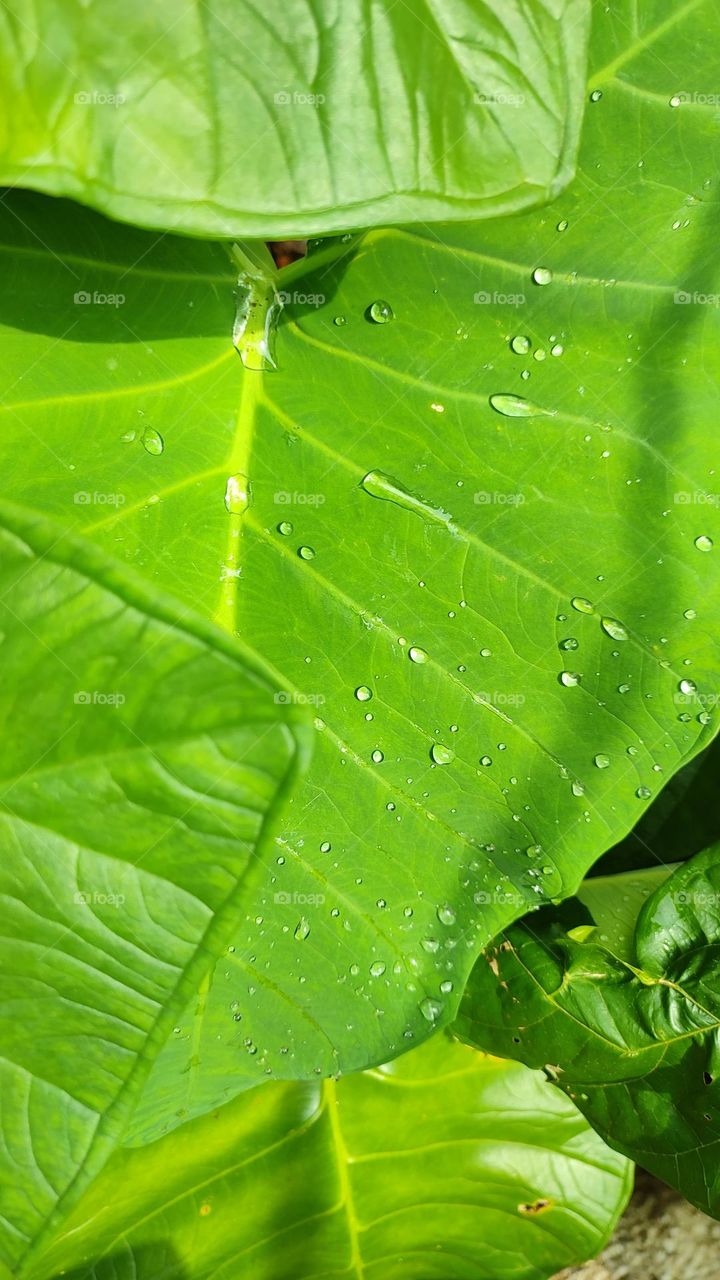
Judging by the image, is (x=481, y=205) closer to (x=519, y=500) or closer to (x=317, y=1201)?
(x=519, y=500)

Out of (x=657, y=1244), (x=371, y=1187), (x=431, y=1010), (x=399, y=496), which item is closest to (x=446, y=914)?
(x=431, y=1010)

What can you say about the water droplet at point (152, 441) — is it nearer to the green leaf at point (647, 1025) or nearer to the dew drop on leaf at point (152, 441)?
the dew drop on leaf at point (152, 441)

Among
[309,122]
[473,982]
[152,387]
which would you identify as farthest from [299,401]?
[473,982]

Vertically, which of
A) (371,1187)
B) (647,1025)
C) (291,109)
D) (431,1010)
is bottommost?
(371,1187)

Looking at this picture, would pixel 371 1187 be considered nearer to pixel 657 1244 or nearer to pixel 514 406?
pixel 657 1244

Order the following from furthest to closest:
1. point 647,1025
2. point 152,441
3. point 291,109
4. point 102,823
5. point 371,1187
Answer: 1. point 371,1187
2. point 647,1025
3. point 152,441
4. point 291,109
5. point 102,823

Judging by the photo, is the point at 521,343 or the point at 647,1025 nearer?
the point at 521,343

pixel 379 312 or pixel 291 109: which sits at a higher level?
pixel 291 109
